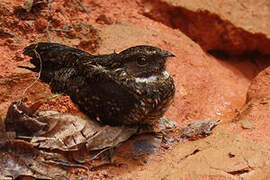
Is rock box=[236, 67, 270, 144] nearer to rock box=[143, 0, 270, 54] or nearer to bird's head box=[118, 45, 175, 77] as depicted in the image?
bird's head box=[118, 45, 175, 77]

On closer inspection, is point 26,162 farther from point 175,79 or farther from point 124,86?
point 175,79

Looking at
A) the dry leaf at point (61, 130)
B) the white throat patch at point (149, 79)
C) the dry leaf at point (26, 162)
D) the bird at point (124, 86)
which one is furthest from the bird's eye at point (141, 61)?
the dry leaf at point (26, 162)

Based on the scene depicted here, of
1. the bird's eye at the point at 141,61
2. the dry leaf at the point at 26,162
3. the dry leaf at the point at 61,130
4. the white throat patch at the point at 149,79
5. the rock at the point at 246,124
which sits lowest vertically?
the dry leaf at the point at 26,162

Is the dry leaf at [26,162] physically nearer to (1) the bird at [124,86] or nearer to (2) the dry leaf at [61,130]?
(2) the dry leaf at [61,130]

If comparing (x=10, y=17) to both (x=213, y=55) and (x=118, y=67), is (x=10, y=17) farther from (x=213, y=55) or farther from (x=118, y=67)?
(x=213, y=55)

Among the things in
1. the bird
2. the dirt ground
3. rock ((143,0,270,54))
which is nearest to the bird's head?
the bird

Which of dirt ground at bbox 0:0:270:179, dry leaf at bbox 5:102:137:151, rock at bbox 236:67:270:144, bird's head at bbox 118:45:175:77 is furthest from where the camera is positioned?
rock at bbox 236:67:270:144
